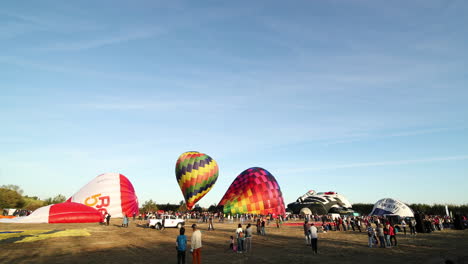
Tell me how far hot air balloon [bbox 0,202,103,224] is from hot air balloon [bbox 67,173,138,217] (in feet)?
7.89

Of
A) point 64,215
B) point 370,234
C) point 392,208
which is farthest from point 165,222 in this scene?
point 392,208

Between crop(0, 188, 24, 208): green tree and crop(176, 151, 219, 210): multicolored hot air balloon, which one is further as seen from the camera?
crop(0, 188, 24, 208): green tree

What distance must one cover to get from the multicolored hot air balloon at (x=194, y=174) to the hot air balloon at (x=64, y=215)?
16758 millimetres

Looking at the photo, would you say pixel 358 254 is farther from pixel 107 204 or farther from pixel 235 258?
pixel 107 204

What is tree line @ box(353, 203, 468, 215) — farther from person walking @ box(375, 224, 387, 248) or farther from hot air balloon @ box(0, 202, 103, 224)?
hot air balloon @ box(0, 202, 103, 224)

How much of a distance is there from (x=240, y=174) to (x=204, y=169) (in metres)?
6.69

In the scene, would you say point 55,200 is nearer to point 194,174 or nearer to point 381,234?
point 194,174

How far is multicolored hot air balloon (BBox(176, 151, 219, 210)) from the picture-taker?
166 feet

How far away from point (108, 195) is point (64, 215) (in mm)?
6238

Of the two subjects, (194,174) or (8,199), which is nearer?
(194,174)

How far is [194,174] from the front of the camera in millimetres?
50406

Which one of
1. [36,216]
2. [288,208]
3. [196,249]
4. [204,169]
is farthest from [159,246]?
[288,208]

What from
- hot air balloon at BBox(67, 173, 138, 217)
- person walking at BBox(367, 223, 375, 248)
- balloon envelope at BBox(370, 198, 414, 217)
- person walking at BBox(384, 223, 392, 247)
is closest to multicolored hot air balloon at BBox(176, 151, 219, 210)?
hot air balloon at BBox(67, 173, 138, 217)

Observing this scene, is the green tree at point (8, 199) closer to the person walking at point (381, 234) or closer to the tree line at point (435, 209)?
the person walking at point (381, 234)
